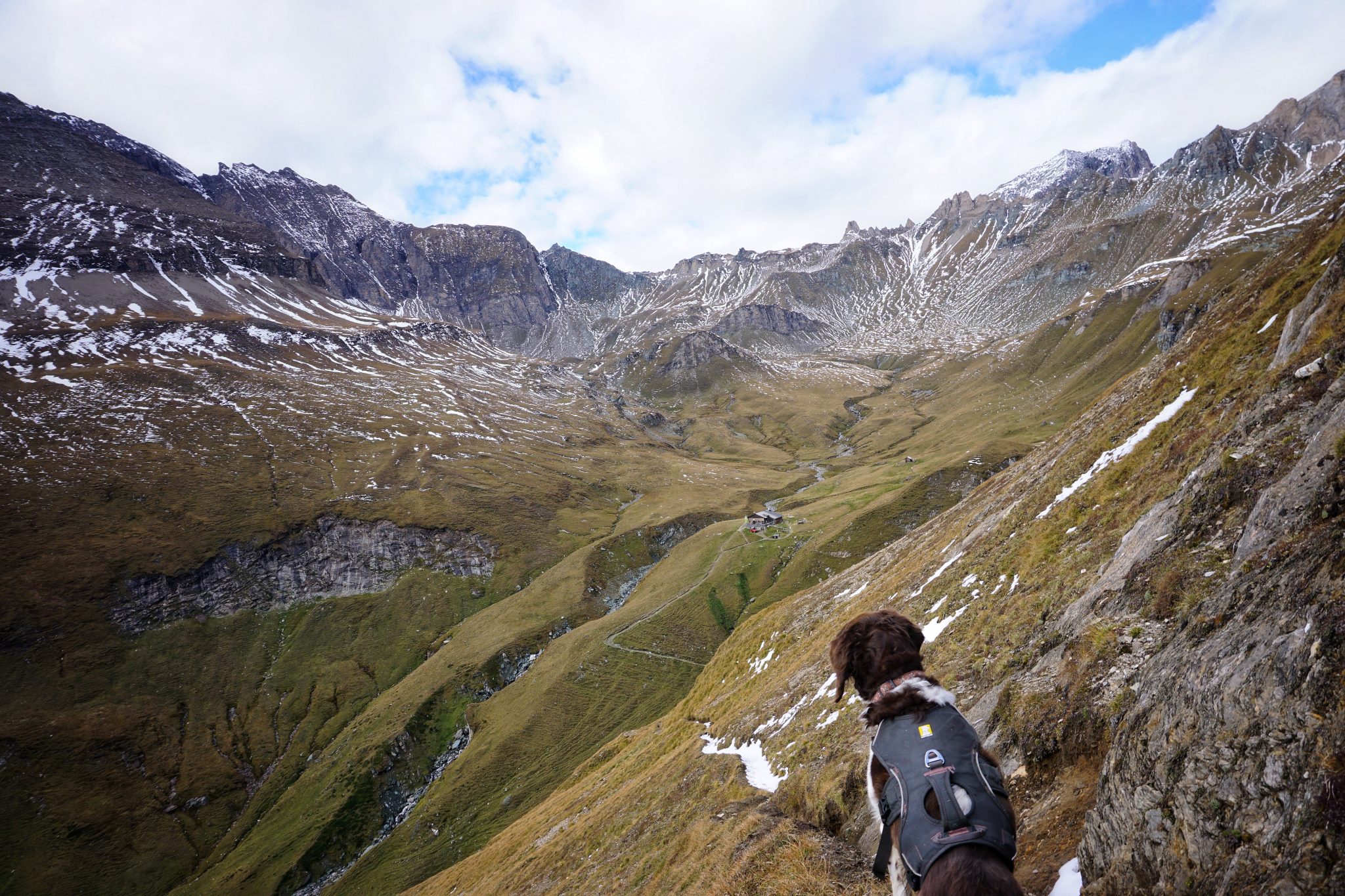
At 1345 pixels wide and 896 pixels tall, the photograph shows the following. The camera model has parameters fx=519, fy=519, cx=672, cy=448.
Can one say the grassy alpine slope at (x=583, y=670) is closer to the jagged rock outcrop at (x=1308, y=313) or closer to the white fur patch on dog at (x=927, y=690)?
the jagged rock outcrop at (x=1308, y=313)

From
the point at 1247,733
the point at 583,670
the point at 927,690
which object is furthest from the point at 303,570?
the point at 1247,733

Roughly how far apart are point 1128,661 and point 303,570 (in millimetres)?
159304

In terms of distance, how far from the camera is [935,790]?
4.70 m

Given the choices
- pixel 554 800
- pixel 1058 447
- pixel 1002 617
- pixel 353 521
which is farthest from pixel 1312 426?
pixel 353 521

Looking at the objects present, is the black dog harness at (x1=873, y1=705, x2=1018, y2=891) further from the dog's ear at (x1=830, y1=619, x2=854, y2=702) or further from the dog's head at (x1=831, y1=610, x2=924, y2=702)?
the dog's ear at (x1=830, y1=619, x2=854, y2=702)

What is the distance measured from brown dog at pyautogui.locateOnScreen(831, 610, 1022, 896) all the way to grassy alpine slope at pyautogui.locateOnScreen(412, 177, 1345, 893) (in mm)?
1661

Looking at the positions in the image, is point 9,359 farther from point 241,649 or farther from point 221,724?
point 221,724

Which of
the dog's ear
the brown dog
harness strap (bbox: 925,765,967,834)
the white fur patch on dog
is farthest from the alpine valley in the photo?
the dog's ear

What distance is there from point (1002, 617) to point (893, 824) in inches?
478

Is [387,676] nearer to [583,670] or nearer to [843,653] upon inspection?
[583,670]

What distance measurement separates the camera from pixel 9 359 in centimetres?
A: 16925

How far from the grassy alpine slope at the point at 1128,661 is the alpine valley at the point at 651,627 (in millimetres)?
65

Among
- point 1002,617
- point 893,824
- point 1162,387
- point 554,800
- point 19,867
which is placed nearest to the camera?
point 893,824

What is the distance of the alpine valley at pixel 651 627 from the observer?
18.8 feet
